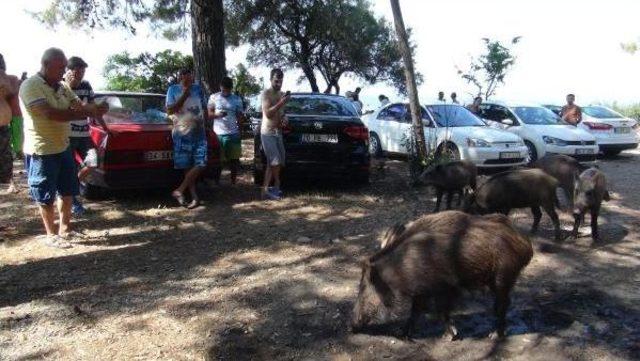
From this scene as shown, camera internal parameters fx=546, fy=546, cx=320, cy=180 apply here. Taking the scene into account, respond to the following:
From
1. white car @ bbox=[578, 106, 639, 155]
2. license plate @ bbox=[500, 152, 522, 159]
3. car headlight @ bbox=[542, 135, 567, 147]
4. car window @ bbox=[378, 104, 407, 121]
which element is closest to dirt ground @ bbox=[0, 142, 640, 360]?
license plate @ bbox=[500, 152, 522, 159]

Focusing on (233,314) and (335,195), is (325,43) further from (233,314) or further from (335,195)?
(233,314)

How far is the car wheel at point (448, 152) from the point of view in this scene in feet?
30.1

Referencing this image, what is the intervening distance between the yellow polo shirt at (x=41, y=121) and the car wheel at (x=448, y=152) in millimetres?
5826

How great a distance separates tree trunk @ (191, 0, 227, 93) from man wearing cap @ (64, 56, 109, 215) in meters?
Result: 3.34

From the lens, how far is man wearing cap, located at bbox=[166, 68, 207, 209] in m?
7.23

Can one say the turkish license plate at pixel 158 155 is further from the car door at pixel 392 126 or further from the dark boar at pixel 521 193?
the car door at pixel 392 126

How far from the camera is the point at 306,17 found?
25.9m

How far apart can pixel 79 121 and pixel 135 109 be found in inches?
51.0

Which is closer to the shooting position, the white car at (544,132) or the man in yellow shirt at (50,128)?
the man in yellow shirt at (50,128)

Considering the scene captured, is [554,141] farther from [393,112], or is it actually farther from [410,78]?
[410,78]

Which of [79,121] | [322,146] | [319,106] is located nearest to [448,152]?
[319,106]

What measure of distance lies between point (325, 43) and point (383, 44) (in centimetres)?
364

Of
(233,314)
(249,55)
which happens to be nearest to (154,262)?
(233,314)

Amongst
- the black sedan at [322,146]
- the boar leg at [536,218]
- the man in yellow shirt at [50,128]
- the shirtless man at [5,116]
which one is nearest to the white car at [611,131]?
the black sedan at [322,146]
